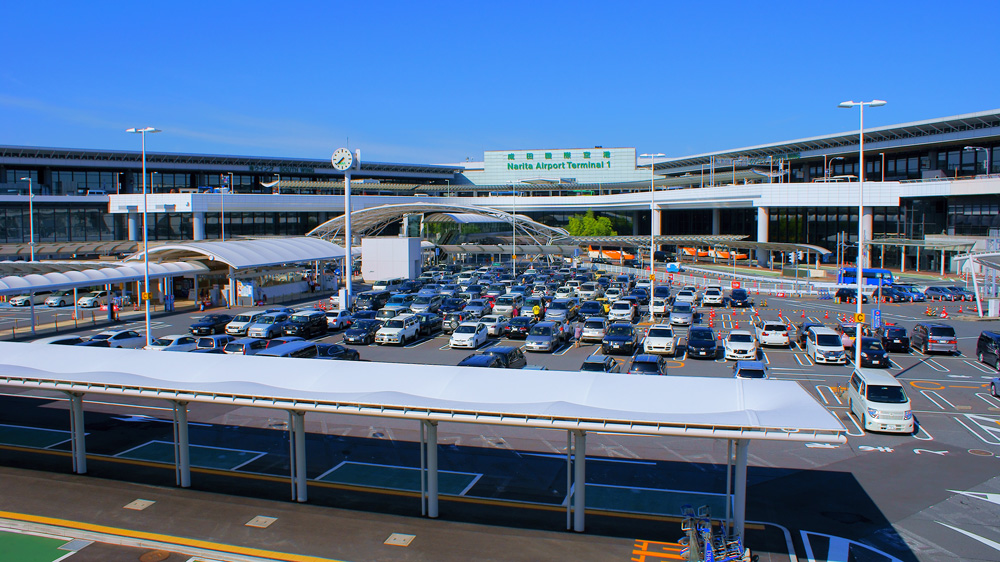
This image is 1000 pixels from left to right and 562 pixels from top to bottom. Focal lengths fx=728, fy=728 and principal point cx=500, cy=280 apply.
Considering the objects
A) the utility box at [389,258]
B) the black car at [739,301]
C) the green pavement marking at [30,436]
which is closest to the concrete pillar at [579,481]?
the green pavement marking at [30,436]

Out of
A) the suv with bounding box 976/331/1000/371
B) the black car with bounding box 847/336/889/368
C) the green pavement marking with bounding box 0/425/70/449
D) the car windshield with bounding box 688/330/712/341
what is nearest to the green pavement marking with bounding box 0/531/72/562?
the green pavement marking with bounding box 0/425/70/449

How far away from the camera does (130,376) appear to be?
14438 mm

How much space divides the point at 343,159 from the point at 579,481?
29.6 metres

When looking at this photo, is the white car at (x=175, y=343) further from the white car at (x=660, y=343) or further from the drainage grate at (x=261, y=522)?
the white car at (x=660, y=343)

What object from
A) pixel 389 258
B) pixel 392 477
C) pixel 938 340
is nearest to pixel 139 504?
pixel 392 477

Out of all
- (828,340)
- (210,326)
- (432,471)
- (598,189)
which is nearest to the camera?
(432,471)

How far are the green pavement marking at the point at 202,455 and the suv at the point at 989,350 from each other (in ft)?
91.2

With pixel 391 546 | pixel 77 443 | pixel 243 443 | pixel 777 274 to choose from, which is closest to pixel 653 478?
pixel 391 546

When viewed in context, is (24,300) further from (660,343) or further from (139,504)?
(139,504)

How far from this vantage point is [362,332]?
114 ft

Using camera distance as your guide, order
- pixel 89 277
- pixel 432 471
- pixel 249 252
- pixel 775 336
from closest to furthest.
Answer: pixel 432 471 → pixel 775 336 → pixel 89 277 → pixel 249 252

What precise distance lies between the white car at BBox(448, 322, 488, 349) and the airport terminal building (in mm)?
27377

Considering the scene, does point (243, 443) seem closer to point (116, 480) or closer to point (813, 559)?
point (116, 480)

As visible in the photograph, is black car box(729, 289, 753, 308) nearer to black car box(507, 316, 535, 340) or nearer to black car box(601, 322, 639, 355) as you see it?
black car box(507, 316, 535, 340)
